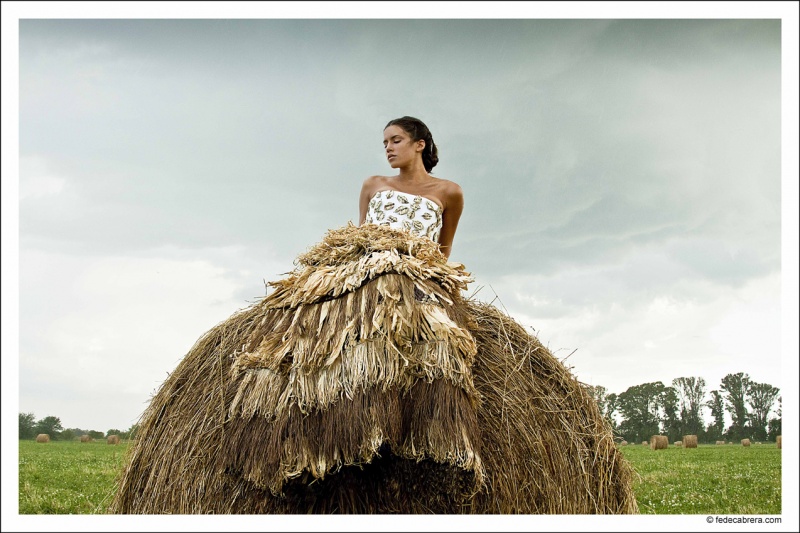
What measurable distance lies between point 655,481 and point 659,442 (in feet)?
15.4

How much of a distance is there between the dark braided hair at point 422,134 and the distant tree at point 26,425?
9.18 feet

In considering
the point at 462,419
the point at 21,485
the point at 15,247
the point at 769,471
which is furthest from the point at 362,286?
the point at 769,471

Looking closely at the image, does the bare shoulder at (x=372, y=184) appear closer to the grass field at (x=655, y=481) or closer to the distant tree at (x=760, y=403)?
the grass field at (x=655, y=481)

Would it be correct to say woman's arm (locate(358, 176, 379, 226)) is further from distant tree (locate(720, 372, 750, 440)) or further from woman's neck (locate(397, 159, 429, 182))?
distant tree (locate(720, 372, 750, 440))

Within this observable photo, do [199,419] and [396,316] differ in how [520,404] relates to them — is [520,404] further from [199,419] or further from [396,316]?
[199,419]

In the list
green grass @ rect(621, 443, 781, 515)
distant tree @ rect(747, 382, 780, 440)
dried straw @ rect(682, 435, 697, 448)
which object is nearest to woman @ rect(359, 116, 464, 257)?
green grass @ rect(621, 443, 781, 515)

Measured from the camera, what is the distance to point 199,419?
10.7 feet

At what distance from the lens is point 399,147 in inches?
149

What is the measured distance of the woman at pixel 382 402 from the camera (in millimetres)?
2357

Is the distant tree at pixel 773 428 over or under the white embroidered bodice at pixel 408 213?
under

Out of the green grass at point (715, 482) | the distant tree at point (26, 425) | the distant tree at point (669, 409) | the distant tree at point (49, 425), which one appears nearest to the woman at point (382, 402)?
the green grass at point (715, 482)

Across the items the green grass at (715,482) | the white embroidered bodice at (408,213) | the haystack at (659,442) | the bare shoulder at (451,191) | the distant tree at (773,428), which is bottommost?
the haystack at (659,442)

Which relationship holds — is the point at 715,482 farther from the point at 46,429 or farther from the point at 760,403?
the point at 46,429

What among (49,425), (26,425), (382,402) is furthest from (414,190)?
(49,425)
